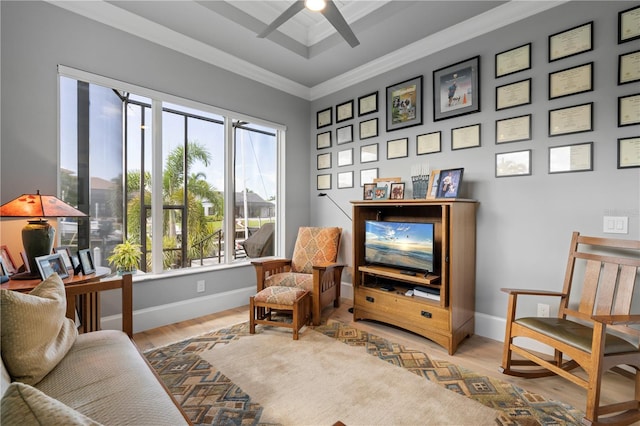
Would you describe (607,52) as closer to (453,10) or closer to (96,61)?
(453,10)

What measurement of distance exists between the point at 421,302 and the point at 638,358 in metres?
1.32

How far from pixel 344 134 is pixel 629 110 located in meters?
2.61

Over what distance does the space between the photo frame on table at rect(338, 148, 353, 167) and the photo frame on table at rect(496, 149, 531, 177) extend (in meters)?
1.69

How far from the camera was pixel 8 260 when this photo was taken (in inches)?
79.9

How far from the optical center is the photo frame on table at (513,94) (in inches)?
98.4

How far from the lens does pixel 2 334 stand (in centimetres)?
115

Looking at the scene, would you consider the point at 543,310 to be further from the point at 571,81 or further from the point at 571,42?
the point at 571,42

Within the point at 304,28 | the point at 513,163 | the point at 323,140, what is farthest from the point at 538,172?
the point at 304,28

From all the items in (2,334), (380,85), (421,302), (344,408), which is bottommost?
(344,408)

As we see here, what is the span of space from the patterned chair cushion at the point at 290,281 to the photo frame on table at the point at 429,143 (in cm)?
180

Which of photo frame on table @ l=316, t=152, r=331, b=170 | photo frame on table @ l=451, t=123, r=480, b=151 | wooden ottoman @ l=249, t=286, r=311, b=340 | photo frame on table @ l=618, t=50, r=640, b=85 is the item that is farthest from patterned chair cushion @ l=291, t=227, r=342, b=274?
photo frame on table @ l=618, t=50, r=640, b=85

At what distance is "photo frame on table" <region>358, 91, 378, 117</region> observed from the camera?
3578 millimetres

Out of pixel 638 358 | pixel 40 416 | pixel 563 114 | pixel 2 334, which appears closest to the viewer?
pixel 40 416

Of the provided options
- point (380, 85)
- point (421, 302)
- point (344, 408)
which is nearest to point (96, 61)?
point (380, 85)
